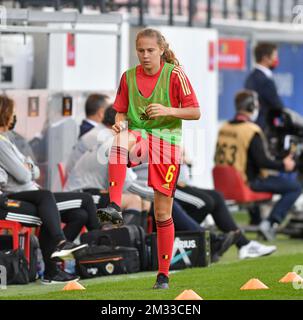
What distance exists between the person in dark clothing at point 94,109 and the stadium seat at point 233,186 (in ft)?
8.01

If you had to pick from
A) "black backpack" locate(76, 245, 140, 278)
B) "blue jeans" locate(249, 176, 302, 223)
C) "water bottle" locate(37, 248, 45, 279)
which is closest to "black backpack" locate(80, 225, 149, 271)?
"black backpack" locate(76, 245, 140, 278)

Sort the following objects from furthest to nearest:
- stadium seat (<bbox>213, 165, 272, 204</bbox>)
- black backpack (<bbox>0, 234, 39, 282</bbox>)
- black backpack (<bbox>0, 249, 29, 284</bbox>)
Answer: stadium seat (<bbox>213, 165, 272, 204</bbox>)
black backpack (<bbox>0, 234, 39, 282</bbox>)
black backpack (<bbox>0, 249, 29, 284</bbox>)

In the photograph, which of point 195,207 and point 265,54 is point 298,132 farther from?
point 195,207

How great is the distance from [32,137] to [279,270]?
10.7 ft

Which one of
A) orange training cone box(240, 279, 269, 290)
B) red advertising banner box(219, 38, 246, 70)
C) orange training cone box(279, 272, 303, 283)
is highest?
red advertising banner box(219, 38, 246, 70)

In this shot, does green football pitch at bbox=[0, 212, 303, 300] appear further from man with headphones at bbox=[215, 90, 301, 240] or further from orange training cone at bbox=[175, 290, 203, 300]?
man with headphones at bbox=[215, 90, 301, 240]

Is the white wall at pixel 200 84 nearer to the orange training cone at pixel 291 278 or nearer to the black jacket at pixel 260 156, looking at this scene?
the black jacket at pixel 260 156

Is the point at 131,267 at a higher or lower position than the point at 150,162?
lower

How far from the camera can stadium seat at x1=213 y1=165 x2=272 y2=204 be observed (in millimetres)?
15320

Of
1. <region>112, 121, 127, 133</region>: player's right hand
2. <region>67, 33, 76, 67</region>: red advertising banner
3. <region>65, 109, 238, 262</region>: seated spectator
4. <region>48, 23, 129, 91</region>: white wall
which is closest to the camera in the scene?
<region>112, 121, 127, 133</region>: player's right hand

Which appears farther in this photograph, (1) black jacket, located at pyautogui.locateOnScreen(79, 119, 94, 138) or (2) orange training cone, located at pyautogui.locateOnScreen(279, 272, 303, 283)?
(1) black jacket, located at pyautogui.locateOnScreen(79, 119, 94, 138)

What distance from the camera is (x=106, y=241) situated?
1194 cm

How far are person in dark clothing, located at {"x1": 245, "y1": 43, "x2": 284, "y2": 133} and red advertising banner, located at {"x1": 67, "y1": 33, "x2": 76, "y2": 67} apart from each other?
8.76 feet
